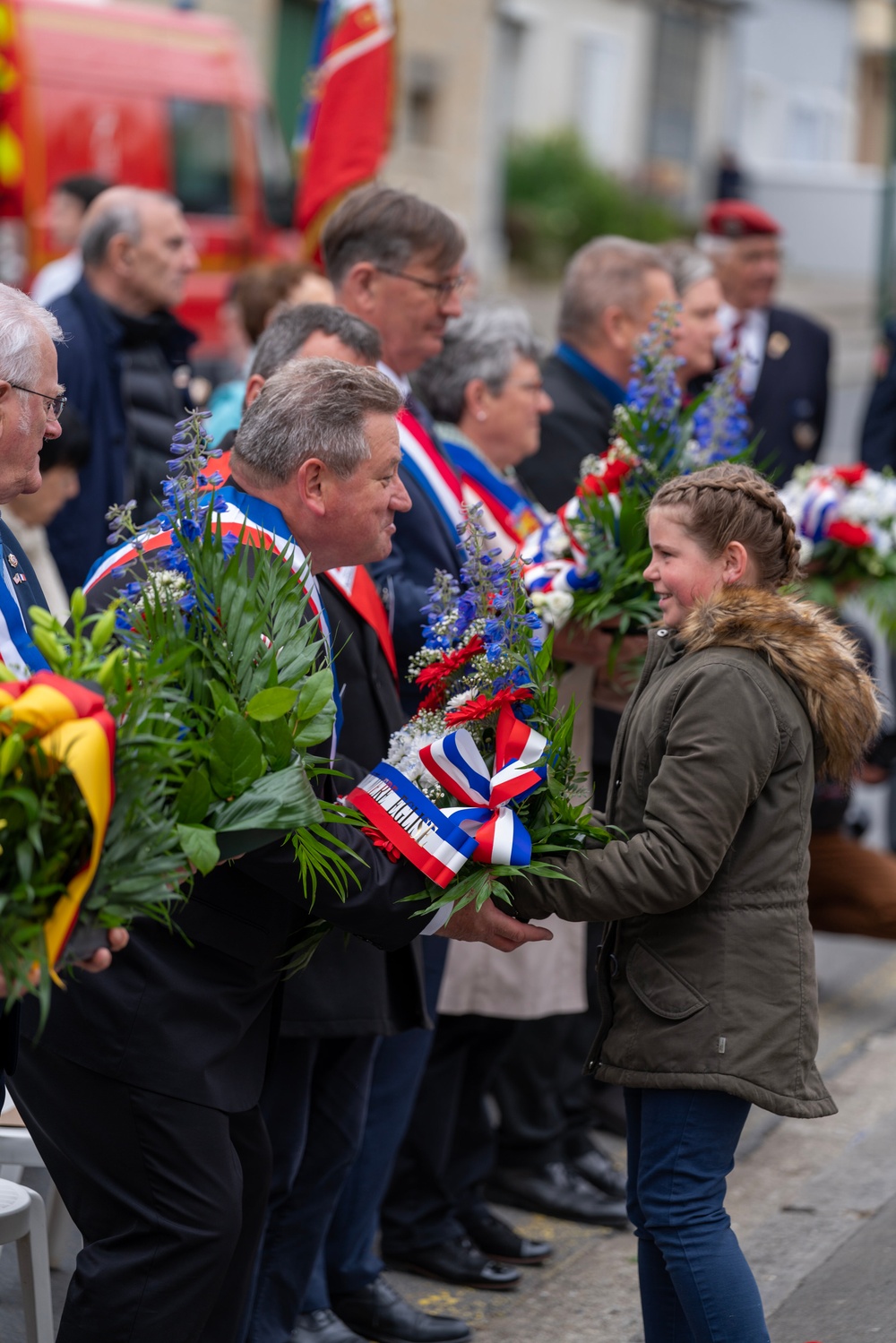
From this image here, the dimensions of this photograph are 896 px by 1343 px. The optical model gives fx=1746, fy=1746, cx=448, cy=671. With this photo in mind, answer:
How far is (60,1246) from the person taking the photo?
12.7 feet

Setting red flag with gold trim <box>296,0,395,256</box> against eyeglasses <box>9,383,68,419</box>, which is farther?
red flag with gold trim <box>296,0,395,256</box>

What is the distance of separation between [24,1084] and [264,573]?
3.15ft

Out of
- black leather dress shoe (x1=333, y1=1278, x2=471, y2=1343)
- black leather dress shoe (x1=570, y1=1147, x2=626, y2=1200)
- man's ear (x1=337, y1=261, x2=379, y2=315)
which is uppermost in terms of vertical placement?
man's ear (x1=337, y1=261, x2=379, y2=315)

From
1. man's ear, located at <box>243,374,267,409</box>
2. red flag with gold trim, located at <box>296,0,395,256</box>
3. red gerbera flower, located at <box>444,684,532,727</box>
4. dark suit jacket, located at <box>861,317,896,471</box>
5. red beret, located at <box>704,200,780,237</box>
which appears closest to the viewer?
red gerbera flower, located at <box>444,684,532,727</box>

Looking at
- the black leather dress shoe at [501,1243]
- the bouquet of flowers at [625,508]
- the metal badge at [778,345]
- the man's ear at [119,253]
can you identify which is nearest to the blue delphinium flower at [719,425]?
the bouquet of flowers at [625,508]

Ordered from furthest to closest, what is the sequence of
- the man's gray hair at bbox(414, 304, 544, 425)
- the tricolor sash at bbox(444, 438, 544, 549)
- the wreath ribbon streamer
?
the man's gray hair at bbox(414, 304, 544, 425), the tricolor sash at bbox(444, 438, 544, 549), the wreath ribbon streamer

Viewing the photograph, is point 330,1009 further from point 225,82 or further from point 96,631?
point 225,82

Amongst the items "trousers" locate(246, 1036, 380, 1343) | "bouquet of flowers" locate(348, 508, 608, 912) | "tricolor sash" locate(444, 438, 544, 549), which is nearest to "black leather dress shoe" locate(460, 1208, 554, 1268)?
"trousers" locate(246, 1036, 380, 1343)

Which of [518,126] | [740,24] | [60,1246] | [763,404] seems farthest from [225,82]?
[740,24]

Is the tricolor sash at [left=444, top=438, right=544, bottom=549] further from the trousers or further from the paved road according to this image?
the paved road

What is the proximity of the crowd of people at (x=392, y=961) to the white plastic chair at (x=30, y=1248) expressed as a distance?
0.52 feet

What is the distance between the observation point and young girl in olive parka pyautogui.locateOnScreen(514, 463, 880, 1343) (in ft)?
9.74

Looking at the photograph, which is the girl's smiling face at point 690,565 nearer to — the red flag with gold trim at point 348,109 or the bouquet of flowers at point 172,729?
the bouquet of flowers at point 172,729

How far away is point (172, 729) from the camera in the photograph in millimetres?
2525
